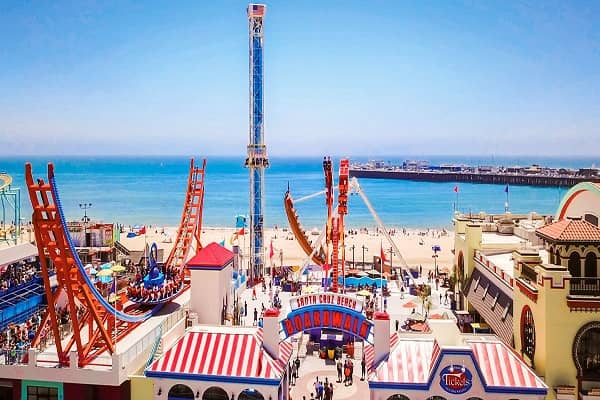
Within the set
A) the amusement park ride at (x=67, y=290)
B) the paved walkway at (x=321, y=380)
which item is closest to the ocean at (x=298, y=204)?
the paved walkway at (x=321, y=380)

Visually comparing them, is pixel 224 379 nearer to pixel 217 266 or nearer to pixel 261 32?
pixel 217 266

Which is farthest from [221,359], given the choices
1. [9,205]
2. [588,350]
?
[9,205]

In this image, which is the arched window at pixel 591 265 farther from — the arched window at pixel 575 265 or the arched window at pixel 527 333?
the arched window at pixel 527 333

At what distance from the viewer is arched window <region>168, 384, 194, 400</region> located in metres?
17.0

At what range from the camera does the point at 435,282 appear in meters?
39.6

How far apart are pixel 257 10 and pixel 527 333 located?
30123 mm

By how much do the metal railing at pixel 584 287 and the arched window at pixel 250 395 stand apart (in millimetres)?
10061

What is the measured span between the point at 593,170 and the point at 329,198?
533 feet

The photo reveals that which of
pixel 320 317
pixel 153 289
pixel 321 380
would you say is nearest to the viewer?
pixel 320 317

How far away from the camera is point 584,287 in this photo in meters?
17.5

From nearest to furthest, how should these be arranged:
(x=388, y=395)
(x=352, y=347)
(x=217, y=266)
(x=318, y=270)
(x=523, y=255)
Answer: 1. (x=388, y=395)
2. (x=523, y=255)
3. (x=217, y=266)
4. (x=352, y=347)
5. (x=318, y=270)

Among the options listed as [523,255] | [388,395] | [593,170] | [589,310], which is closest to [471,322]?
[523,255]

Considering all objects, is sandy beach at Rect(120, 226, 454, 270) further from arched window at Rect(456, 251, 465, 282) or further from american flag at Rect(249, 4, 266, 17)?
american flag at Rect(249, 4, 266, 17)

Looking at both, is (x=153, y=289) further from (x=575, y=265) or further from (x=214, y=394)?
(x=575, y=265)
